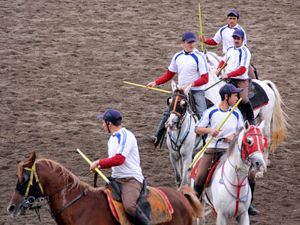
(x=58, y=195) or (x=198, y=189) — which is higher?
(x=58, y=195)

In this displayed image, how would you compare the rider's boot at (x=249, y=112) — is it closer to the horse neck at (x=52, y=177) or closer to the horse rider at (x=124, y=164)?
the horse rider at (x=124, y=164)

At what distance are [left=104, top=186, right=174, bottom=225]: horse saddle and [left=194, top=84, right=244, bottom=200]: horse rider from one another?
1.43m

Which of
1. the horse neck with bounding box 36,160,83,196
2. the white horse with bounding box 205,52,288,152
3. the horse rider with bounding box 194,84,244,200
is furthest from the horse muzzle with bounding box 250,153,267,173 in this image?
the white horse with bounding box 205,52,288,152

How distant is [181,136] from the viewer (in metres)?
14.3

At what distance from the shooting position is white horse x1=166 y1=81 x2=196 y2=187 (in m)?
14.0

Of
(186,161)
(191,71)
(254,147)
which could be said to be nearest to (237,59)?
(191,71)

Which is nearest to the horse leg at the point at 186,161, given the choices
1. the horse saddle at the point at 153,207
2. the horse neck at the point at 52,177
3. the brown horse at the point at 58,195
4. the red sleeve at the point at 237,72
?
the red sleeve at the point at 237,72

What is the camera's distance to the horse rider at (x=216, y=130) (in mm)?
12156

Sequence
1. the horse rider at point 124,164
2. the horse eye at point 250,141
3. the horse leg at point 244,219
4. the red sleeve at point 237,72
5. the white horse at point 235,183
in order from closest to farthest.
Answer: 1. the horse rider at point 124,164
2. the horse eye at point 250,141
3. the white horse at point 235,183
4. the horse leg at point 244,219
5. the red sleeve at point 237,72

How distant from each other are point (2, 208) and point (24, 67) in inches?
279

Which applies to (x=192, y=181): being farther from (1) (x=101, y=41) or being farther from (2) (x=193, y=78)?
(1) (x=101, y=41)

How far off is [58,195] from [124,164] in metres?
0.92

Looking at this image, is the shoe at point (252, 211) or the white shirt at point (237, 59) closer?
the shoe at point (252, 211)

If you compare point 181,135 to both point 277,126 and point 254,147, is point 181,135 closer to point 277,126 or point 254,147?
point 277,126
